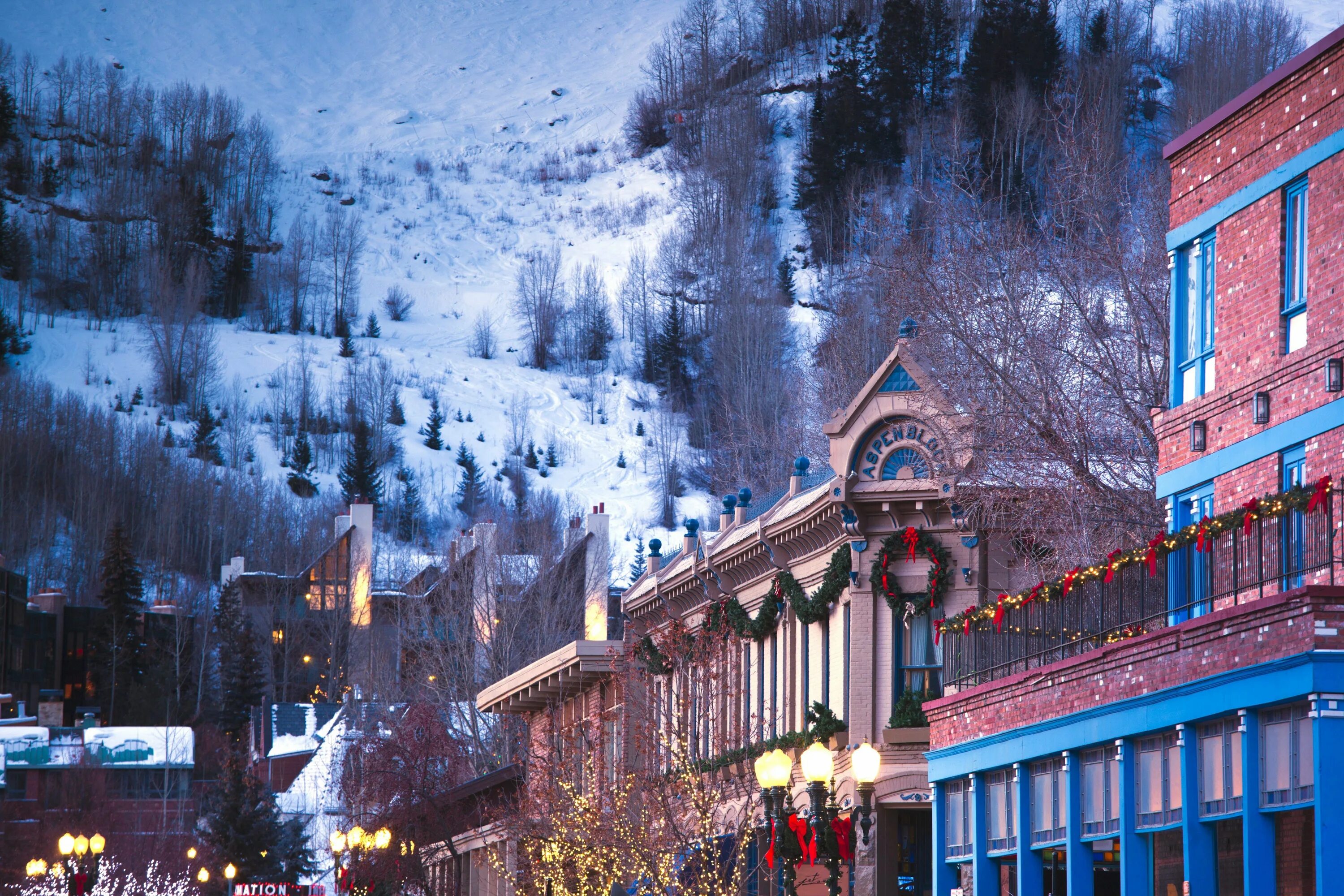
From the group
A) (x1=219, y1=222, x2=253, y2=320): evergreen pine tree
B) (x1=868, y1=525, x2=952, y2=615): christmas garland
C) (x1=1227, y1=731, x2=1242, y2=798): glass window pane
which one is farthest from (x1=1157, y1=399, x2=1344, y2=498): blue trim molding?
(x1=219, y1=222, x2=253, y2=320): evergreen pine tree

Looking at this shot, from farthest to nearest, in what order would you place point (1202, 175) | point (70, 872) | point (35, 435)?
point (35, 435)
point (70, 872)
point (1202, 175)

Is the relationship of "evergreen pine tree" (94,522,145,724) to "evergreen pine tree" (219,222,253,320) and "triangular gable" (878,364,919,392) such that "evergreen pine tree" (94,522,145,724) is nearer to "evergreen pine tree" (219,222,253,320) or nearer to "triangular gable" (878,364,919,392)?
"evergreen pine tree" (219,222,253,320)

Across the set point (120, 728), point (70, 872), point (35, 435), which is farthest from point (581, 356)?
point (70, 872)

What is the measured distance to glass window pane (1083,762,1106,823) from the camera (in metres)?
22.6

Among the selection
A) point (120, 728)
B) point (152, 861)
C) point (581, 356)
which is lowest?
point (152, 861)

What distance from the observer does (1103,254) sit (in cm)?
3650

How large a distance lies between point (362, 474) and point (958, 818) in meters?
133

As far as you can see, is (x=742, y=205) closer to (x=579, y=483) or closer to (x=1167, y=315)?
(x=579, y=483)

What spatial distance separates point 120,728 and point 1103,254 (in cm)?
6383

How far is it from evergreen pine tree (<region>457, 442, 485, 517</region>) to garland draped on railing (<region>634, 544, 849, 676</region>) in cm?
11100

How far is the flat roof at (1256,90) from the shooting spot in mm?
21578

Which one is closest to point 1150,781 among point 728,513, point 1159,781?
→ point 1159,781

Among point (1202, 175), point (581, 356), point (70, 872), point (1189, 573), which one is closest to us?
point (1189, 573)

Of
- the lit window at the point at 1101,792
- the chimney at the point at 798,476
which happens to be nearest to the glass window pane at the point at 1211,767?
the lit window at the point at 1101,792
